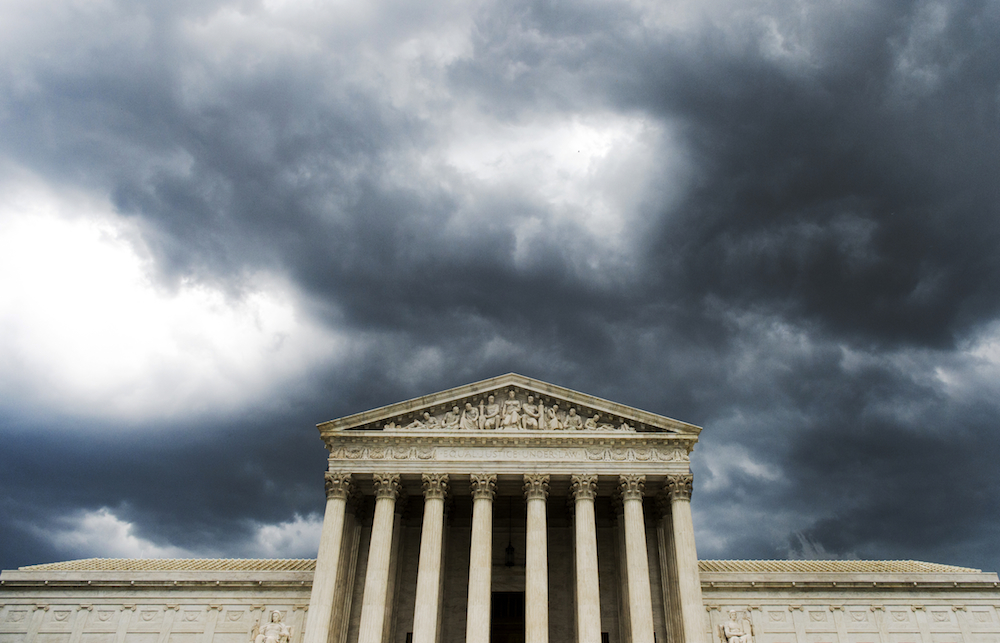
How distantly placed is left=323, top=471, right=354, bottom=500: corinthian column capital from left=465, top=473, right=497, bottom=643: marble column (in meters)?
6.28

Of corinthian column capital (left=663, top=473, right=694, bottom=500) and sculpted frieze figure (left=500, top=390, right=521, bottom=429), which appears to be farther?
sculpted frieze figure (left=500, top=390, right=521, bottom=429)

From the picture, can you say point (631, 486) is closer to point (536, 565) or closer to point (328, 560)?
point (536, 565)

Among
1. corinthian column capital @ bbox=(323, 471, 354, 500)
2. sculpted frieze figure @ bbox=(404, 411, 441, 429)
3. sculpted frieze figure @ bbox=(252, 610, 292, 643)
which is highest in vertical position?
sculpted frieze figure @ bbox=(404, 411, 441, 429)

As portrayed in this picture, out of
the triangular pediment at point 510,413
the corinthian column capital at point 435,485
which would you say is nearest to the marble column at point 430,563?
the corinthian column capital at point 435,485

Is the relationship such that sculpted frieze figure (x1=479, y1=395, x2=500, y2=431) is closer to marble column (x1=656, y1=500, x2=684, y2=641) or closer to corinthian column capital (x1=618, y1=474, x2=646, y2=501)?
corinthian column capital (x1=618, y1=474, x2=646, y2=501)

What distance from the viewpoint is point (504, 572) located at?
36.5 m

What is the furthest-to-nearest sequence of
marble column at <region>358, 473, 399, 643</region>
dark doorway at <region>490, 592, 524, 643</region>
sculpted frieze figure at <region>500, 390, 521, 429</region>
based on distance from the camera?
1. dark doorway at <region>490, 592, 524, 643</region>
2. sculpted frieze figure at <region>500, 390, 521, 429</region>
3. marble column at <region>358, 473, 399, 643</region>

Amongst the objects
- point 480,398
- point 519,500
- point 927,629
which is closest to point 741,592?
point 927,629

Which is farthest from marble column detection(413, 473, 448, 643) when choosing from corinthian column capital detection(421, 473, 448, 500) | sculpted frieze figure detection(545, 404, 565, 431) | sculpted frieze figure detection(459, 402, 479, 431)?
sculpted frieze figure detection(545, 404, 565, 431)

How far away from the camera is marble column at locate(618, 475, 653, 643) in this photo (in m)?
30.3

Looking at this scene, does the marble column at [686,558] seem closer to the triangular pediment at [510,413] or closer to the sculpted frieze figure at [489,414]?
the triangular pediment at [510,413]

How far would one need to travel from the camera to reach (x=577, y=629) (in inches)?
1213

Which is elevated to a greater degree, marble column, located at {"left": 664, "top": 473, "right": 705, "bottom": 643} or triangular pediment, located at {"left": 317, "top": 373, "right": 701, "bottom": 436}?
triangular pediment, located at {"left": 317, "top": 373, "right": 701, "bottom": 436}

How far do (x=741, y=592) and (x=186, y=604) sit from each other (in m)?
29.9
